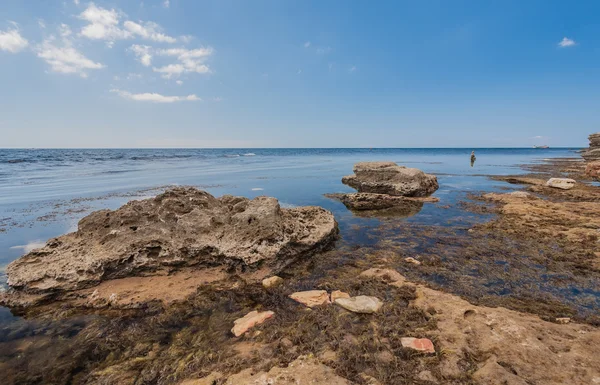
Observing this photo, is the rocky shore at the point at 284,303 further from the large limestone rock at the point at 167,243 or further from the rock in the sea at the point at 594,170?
the rock in the sea at the point at 594,170

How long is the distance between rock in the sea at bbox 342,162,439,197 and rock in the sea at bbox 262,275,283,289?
1291 centimetres

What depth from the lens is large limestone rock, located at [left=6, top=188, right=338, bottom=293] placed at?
607 cm

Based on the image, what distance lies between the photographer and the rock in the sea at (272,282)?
609cm

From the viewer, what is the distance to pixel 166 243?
6.86m

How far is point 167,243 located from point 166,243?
23 millimetres

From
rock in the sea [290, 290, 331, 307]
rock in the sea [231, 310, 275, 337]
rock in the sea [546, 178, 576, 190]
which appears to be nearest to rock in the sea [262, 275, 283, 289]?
rock in the sea [290, 290, 331, 307]

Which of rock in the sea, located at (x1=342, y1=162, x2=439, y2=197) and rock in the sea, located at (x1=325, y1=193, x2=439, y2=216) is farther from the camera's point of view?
rock in the sea, located at (x1=342, y1=162, x2=439, y2=197)

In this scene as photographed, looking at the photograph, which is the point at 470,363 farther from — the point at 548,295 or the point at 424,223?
the point at 424,223

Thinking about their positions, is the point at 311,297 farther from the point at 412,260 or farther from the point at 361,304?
the point at 412,260

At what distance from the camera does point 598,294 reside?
17.4 feet

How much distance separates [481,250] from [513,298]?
2788 mm

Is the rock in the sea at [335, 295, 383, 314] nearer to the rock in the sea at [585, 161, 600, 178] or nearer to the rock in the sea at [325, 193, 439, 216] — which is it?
the rock in the sea at [325, 193, 439, 216]

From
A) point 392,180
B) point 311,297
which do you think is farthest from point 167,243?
point 392,180

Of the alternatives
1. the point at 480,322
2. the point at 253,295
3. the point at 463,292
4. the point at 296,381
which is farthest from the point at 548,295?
the point at 253,295
